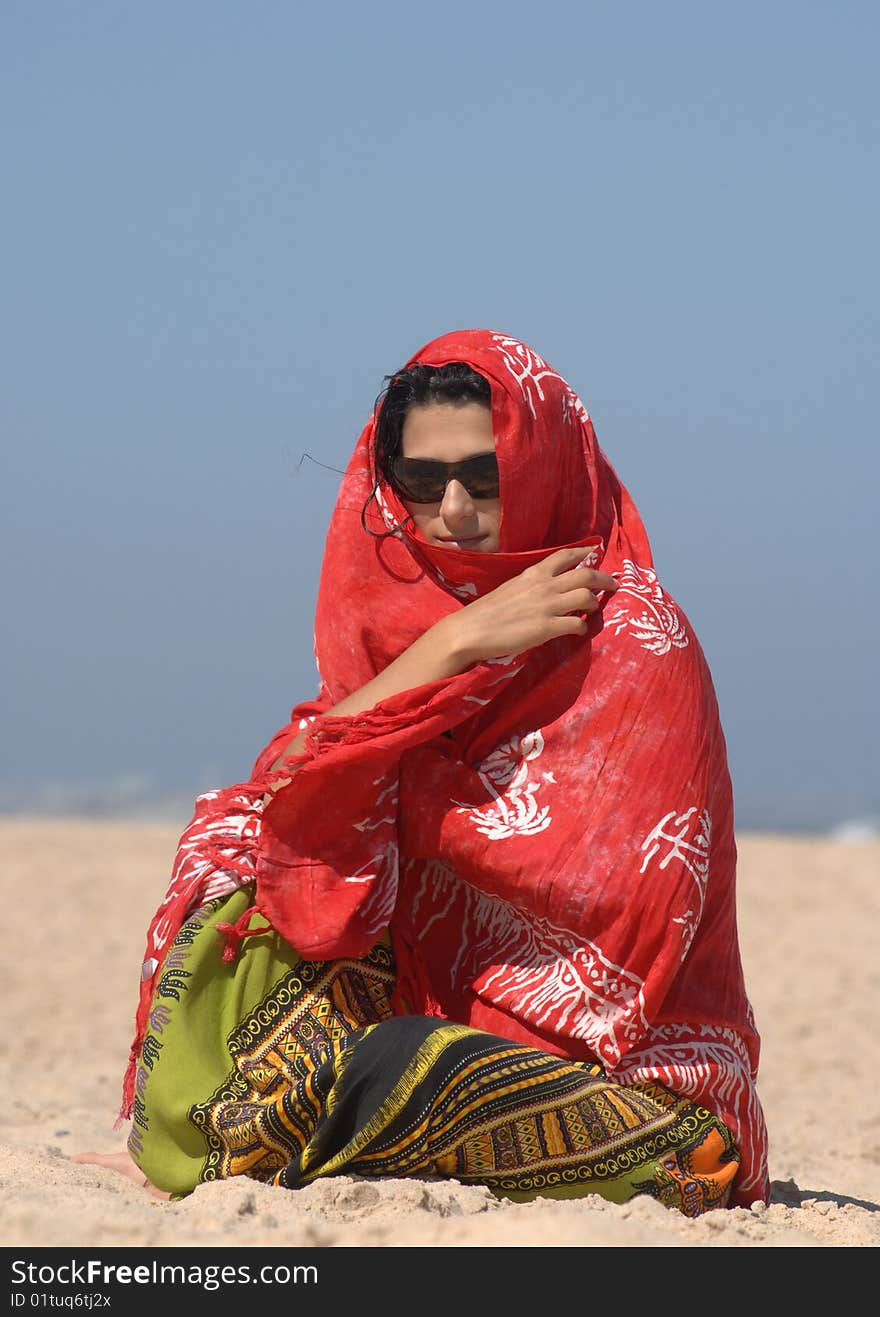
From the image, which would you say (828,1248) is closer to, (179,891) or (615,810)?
(615,810)

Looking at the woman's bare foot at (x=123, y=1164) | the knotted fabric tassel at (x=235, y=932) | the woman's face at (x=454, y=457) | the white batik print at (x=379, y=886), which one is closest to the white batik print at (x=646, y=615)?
the woman's face at (x=454, y=457)

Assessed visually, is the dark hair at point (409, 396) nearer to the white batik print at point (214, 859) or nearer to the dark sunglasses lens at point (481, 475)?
the dark sunglasses lens at point (481, 475)

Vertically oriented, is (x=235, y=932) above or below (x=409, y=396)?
below

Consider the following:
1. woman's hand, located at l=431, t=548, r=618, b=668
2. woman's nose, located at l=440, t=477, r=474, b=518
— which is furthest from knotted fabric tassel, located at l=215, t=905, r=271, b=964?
woman's nose, located at l=440, t=477, r=474, b=518

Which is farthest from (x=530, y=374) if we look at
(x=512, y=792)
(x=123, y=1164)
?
(x=123, y=1164)

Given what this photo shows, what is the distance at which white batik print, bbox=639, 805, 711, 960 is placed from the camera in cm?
333

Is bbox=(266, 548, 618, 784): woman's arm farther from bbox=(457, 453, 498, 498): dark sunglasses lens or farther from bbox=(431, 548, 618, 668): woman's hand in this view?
bbox=(457, 453, 498, 498): dark sunglasses lens

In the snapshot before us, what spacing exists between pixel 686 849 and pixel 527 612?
0.61 metres

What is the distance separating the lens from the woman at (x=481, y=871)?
3.20 metres

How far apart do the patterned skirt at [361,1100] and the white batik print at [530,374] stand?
1293 mm

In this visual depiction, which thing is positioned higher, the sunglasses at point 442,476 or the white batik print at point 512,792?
the sunglasses at point 442,476

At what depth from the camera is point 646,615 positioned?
137 inches

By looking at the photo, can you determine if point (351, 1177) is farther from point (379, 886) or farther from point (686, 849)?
point (686, 849)
